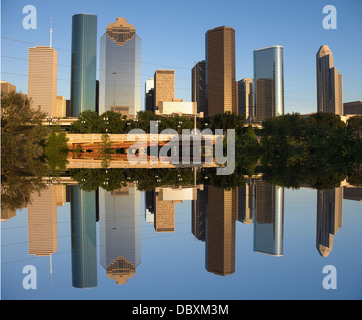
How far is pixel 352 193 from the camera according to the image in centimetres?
1267

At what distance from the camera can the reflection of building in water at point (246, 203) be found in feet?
28.8

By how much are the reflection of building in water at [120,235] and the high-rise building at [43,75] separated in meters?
83.9

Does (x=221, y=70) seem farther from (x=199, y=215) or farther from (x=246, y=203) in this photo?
(x=199, y=215)

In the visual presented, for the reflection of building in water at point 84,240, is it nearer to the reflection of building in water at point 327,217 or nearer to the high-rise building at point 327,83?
the reflection of building in water at point 327,217

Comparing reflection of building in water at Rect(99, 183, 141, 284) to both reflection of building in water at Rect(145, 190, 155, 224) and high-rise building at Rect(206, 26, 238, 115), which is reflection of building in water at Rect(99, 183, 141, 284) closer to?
reflection of building in water at Rect(145, 190, 155, 224)

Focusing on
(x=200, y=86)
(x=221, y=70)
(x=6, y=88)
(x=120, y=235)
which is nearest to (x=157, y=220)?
(x=120, y=235)

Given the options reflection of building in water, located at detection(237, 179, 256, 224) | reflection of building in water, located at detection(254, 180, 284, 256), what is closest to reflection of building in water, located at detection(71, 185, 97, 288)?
reflection of building in water, located at detection(254, 180, 284, 256)

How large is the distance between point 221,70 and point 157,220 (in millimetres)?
107818

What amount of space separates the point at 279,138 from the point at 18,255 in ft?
130

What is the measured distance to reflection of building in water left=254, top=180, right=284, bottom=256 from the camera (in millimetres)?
6297

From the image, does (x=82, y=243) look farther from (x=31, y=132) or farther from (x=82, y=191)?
(x=31, y=132)

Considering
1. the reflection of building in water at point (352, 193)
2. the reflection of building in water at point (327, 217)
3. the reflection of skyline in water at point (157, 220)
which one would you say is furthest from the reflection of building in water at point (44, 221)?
the reflection of building in water at point (352, 193)

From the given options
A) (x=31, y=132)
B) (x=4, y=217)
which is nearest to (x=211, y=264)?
(x=4, y=217)

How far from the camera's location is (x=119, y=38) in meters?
133
